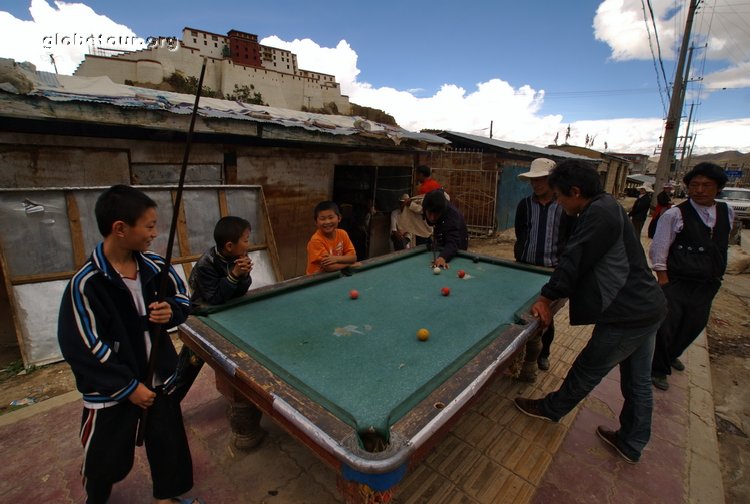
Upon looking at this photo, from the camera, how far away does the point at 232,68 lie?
3381 centimetres

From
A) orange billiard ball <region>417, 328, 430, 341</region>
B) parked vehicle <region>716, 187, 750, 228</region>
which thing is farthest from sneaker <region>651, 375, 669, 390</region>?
parked vehicle <region>716, 187, 750, 228</region>

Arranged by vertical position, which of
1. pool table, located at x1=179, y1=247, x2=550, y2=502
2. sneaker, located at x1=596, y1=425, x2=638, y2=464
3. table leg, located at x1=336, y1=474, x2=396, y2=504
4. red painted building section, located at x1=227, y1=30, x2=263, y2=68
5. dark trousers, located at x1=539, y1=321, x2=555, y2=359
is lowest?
sneaker, located at x1=596, y1=425, x2=638, y2=464

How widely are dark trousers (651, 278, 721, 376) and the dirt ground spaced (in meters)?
0.60

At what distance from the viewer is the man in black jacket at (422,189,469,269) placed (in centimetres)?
394

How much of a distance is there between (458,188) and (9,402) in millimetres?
10555

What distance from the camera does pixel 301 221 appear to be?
6113 mm

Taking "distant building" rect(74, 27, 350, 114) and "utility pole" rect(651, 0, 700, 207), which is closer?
"utility pole" rect(651, 0, 700, 207)

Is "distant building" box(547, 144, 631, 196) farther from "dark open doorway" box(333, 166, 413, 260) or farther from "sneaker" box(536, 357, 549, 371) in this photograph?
"sneaker" box(536, 357, 549, 371)

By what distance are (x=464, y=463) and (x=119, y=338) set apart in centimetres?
215

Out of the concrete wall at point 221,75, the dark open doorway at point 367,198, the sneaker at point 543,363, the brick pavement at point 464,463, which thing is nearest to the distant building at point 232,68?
the concrete wall at point 221,75

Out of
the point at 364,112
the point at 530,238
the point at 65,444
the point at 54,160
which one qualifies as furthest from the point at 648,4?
the point at 364,112

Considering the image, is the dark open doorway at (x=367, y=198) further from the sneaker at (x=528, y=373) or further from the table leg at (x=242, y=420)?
the table leg at (x=242, y=420)

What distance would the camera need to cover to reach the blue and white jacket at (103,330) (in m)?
1.51

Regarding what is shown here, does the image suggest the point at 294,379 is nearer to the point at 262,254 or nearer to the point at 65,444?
the point at 65,444
